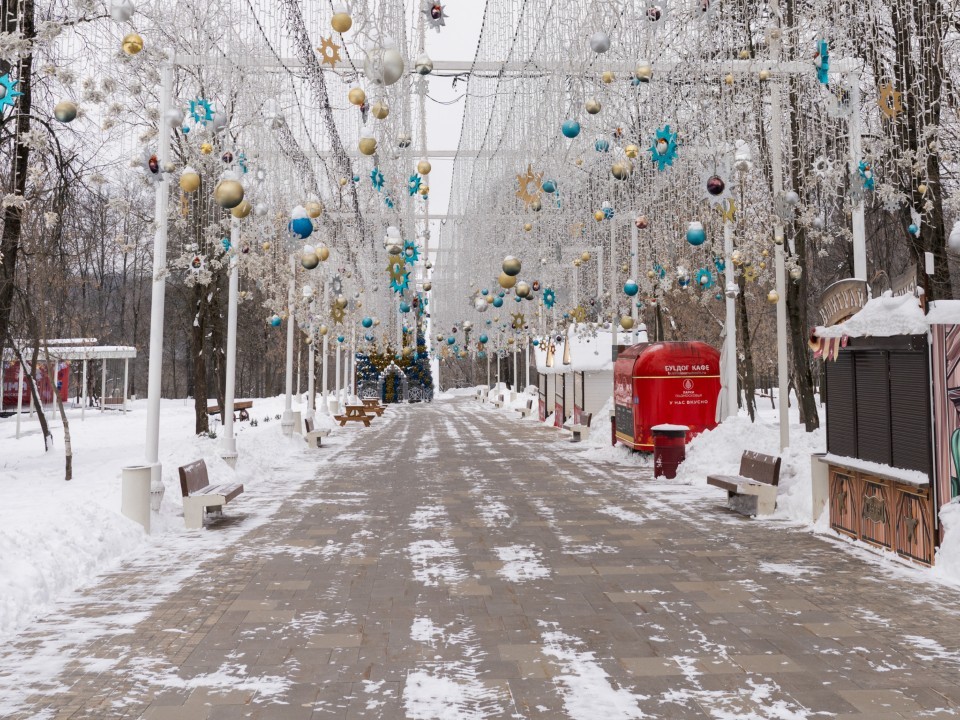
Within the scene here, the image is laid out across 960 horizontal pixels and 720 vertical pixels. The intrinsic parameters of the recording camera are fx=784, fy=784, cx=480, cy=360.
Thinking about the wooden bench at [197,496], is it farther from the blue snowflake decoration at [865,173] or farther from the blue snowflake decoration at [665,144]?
the blue snowflake decoration at [865,173]

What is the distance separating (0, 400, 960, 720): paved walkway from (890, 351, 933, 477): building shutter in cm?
119

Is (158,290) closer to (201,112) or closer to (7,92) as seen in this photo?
(201,112)

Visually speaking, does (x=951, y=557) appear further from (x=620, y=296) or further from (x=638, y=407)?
(x=620, y=296)

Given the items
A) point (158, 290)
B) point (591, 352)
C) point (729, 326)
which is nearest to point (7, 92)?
point (158, 290)

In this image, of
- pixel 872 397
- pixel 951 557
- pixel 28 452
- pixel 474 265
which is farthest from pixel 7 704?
pixel 474 265

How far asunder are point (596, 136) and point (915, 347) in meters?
6.79

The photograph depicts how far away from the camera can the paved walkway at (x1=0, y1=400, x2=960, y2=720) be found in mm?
4598

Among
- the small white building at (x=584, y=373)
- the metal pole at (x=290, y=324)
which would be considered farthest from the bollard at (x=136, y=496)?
the small white building at (x=584, y=373)

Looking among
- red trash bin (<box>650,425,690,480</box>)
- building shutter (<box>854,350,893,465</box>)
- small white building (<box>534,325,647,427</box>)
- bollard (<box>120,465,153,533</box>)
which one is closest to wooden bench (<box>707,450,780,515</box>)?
building shutter (<box>854,350,893,465</box>)

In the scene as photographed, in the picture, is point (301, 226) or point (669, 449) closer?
point (301, 226)

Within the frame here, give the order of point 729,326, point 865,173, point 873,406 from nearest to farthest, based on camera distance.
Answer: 1. point 873,406
2. point 865,173
3. point 729,326

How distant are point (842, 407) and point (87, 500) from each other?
9.65 meters

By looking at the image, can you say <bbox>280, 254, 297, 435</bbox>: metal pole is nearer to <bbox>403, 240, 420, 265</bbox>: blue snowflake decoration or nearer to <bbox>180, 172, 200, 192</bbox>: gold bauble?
<bbox>403, 240, 420, 265</bbox>: blue snowflake decoration

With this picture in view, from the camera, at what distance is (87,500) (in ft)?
33.8
